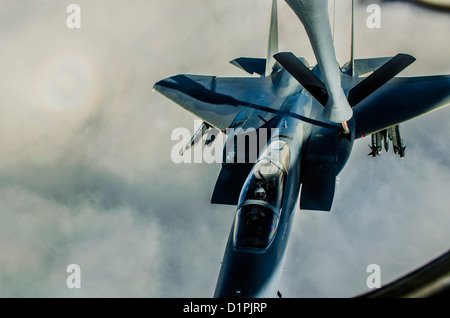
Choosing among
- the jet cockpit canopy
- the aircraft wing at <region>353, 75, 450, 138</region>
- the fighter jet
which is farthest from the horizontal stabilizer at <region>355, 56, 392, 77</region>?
the jet cockpit canopy

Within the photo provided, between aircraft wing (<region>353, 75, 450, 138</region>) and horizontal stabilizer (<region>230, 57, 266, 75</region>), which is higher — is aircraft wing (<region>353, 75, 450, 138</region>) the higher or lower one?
the lower one

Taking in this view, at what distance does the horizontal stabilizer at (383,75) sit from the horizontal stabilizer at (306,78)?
1244 millimetres

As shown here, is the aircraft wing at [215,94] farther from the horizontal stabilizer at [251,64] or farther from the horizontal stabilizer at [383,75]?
the horizontal stabilizer at [383,75]

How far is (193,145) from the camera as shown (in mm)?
13680

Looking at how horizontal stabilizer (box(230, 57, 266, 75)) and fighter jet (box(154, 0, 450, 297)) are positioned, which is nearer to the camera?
fighter jet (box(154, 0, 450, 297))

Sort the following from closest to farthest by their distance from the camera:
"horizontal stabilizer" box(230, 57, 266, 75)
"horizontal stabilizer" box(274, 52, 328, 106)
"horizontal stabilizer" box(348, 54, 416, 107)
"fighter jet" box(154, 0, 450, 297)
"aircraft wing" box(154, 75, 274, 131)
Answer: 1. "fighter jet" box(154, 0, 450, 297)
2. "horizontal stabilizer" box(274, 52, 328, 106)
3. "horizontal stabilizer" box(348, 54, 416, 107)
4. "aircraft wing" box(154, 75, 274, 131)
5. "horizontal stabilizer" box(230, 57, 266, 75)

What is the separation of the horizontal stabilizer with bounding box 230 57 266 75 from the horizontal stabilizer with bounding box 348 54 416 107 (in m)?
5.41

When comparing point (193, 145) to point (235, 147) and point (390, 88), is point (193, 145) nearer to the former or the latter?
point (235, 147)

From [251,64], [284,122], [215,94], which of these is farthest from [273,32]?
[284,122]

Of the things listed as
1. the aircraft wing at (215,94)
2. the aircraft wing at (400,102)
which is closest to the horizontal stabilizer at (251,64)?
the aircraft wing at (215,94)

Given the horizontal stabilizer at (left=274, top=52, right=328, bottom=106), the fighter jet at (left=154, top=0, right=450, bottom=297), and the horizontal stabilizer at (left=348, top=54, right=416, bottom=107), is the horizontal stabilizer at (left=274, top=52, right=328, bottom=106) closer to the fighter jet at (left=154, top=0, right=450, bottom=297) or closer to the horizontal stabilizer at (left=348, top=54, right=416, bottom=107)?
the fighter jet at (left=154, top=0, right=450, bottom=297)

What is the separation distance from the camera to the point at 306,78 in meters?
8.16

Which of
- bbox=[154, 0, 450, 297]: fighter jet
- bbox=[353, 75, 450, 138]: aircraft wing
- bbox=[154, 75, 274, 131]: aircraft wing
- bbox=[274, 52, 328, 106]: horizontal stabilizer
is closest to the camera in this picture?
bbox=[154, 0, 450, 297]: fighter jet

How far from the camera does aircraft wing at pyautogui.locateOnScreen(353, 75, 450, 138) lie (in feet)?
36.6
